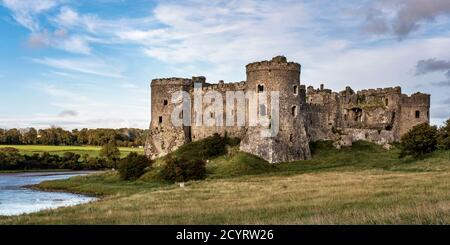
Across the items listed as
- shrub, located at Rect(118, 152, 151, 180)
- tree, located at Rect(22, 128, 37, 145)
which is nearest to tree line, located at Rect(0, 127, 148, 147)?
tree, located at Rect(22, 128, 37, 145)

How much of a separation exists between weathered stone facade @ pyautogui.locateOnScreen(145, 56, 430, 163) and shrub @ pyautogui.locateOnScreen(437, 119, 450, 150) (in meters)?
12.8

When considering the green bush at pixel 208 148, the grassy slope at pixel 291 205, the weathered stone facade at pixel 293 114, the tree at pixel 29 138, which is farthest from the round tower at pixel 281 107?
the tree at pixel 29 138

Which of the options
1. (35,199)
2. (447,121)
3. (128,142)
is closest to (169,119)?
(35,199)

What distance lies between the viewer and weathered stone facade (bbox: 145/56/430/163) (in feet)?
170

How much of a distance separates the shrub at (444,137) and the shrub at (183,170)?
1785 cm

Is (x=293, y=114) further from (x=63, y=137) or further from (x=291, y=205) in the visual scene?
(x=63, y=137)

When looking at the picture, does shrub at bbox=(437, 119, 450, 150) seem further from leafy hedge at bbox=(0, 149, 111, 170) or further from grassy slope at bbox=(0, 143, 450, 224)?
leafy hedge at bbox=(0, 149, 111, 170)

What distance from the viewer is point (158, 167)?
50594mm

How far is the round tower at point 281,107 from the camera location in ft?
169

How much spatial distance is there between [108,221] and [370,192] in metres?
11.2

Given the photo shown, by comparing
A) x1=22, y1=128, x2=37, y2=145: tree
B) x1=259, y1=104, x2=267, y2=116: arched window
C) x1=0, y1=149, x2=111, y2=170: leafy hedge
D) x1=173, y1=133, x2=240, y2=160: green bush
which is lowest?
x1=0, y1=149, x2=111, y2=170: leafy hedge

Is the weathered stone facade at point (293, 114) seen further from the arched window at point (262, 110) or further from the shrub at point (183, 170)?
the shrub at point (183, 170)

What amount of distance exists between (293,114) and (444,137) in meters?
13.6
